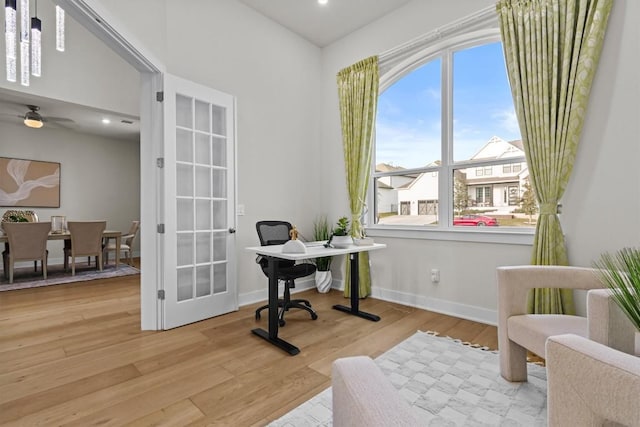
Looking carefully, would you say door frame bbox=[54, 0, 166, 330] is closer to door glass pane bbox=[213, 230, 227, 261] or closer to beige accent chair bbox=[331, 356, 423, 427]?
door glass pane bbox=[213, 230, 227, 261]

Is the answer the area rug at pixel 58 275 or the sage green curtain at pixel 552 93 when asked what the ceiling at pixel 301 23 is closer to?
the sage green curtain at pixel 552 93

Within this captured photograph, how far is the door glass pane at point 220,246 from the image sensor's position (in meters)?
3.31

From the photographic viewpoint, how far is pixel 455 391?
185cm

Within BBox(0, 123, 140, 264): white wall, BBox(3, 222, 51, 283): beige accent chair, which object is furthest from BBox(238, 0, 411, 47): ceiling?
BBox(0, 123, 140, 264): white wall

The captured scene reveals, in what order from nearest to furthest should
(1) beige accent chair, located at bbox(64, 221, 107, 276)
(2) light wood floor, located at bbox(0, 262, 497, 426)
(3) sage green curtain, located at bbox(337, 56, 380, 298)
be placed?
1. (2) light wood floor, located at bbox(0, 262, 497, 426)
2. (3) sage green curtain, located at bbox(337, 56, 380, 298)
3. (1) beige accent chair, located at bbox(64, 221, 107, 276)

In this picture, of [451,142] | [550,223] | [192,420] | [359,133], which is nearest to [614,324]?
[550,223]

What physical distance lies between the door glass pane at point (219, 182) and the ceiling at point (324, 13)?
2.02m

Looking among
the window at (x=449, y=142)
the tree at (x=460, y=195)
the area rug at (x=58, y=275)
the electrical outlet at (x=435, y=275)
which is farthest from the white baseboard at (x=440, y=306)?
the area rug at (x=58, y=275)

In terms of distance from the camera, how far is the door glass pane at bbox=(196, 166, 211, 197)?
10.4 ft

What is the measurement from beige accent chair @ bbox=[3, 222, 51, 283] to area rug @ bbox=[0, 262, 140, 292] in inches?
6.6

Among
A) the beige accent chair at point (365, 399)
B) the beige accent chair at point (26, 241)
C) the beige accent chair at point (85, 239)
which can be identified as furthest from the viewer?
the beige accent chair at point (85, 239)

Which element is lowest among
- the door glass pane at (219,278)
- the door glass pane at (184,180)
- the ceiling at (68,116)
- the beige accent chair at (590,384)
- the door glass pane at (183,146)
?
the door glass pane at (219,278)

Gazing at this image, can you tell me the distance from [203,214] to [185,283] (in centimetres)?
71

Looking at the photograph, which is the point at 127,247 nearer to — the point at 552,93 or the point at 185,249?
the point at 185,249
